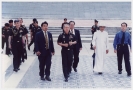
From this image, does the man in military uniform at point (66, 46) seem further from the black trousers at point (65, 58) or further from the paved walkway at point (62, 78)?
the paved walkway at point (62, 78)

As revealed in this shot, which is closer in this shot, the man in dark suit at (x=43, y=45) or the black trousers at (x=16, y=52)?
the man in dark suit at (x=43, y=45)

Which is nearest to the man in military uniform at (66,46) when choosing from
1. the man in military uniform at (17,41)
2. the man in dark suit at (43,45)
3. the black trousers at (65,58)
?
the black trousers at (65,58)

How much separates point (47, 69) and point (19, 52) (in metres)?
1.61

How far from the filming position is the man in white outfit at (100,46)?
923 centimetres

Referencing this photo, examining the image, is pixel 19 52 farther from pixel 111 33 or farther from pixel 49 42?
pixel 111 33

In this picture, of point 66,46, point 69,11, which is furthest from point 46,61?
point 69,11

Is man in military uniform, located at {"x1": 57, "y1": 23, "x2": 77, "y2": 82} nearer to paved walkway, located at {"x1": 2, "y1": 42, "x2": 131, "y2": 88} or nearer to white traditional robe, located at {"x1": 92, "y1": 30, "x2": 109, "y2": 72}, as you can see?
paved walkway, located at {"x1": 2, "y1": 42, "x2": 131, "y2": 88}

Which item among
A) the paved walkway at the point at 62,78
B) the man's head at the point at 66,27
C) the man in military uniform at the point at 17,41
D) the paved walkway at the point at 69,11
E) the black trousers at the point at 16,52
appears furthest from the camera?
the paved walkway at the point at 69,11

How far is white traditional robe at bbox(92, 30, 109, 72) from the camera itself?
363 inches

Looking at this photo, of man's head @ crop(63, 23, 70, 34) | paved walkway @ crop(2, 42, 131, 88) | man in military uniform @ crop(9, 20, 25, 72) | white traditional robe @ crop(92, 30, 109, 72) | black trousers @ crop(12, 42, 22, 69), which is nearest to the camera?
paved walkway @ crop(2, 42, 131, 88)

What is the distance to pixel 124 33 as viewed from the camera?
29.6 feet

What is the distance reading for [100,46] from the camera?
9.24 m

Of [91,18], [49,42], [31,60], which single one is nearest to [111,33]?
[91,18]

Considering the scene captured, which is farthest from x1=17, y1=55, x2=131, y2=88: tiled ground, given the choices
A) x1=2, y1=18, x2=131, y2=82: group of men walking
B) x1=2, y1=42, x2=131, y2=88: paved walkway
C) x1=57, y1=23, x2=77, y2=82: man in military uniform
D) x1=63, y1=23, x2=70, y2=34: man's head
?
x1=63, y1=23, x2=70, y2=34: man's head
